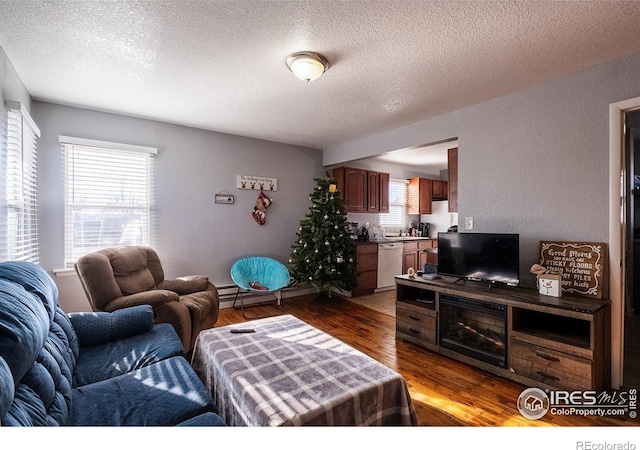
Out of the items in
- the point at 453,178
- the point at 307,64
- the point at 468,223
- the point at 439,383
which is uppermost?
the point at 307,64

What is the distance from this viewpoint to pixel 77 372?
1633 millimetres

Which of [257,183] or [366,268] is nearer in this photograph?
[257,183]

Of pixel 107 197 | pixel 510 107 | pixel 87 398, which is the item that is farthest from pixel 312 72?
pixel 107 197

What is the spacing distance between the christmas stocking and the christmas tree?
23.7 inches

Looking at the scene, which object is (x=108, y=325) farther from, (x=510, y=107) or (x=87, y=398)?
(x=510, y=107)

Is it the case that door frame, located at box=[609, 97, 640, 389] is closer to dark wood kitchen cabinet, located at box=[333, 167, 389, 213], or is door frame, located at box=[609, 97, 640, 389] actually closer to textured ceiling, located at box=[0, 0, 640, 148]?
textured ceiling, located at box=[0, 0, 640, 148]

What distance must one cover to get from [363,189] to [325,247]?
1.57m

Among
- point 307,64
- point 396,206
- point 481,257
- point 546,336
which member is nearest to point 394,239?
point 396,206

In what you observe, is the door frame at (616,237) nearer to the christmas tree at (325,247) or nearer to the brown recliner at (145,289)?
the christmas tree at (325,247)

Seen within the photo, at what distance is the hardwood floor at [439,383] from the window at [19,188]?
2041mm

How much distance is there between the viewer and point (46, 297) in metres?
1.59

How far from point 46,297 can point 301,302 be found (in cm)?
334

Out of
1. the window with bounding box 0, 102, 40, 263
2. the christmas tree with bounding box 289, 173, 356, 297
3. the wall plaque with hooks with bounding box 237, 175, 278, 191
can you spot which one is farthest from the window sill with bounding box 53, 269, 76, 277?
the christmas tree with bounding box 289, 173, 356, 297

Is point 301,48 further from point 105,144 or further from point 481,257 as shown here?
point 105,144
